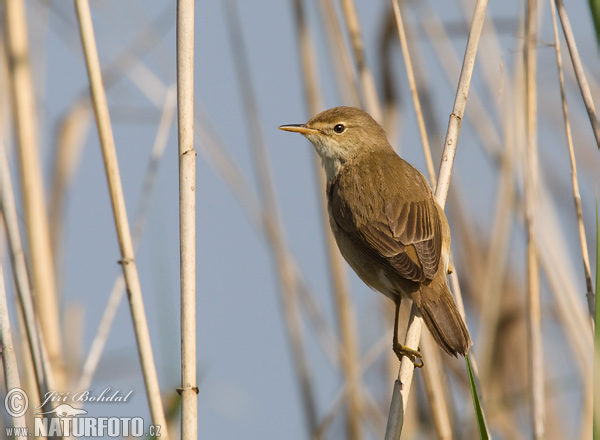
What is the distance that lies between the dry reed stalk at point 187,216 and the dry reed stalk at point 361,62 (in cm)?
118

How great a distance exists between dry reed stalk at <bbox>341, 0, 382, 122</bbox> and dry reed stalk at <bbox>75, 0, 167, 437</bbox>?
1299 mm

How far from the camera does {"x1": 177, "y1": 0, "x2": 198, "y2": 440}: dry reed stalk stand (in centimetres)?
216

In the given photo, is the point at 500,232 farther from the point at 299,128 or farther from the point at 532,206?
the point at 299,128

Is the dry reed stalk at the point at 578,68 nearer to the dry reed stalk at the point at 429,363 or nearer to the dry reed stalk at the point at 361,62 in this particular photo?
the dry reed stalk at the point at 429,363

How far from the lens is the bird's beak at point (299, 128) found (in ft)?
11.3

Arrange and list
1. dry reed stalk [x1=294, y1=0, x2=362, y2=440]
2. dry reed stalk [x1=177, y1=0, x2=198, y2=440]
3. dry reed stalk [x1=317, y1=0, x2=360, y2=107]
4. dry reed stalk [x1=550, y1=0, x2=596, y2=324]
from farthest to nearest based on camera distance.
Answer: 1. dry reed stalk [x1=294, y1=0, x2=362, y2=440]
2. dry reed stalk [x1=317, y1=0, x2=360, y2=107]
3. dry reed stalk [x1=550, y1=0, x2=596, y2=324]
4. dry reed stalk [x1=177, y1=0, x2=198, y2=440]

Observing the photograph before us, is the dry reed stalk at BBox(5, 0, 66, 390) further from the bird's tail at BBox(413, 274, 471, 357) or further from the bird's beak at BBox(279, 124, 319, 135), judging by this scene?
the bird's tail at BBox(413, 274, 471, 357)

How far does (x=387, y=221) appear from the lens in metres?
2.94

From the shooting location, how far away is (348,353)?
3584mm

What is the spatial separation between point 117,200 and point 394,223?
1094 mm

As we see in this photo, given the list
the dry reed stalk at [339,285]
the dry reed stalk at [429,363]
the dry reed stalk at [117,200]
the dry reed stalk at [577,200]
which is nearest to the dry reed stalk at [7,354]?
the dry reed stalk at [117,200]

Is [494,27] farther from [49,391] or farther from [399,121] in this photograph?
[49,391]

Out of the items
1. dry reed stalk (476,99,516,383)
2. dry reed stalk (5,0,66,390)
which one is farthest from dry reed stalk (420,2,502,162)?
dry reed stalk (5,0,66,390)

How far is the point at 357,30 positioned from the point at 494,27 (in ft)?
2.44
